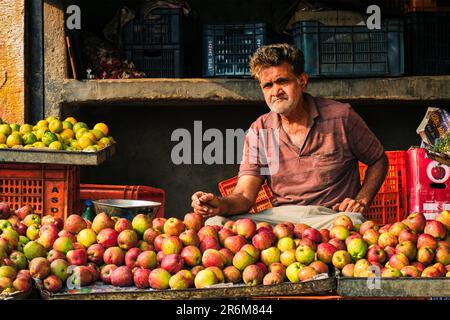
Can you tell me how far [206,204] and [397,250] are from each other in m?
1.18

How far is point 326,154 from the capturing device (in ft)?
15.8

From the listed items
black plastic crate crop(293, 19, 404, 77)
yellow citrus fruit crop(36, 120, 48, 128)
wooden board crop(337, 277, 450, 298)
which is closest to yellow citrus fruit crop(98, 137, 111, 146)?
yellow citrus fruit crop(36, 120, 48, 128)

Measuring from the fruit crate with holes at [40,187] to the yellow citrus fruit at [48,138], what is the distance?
11.9 inches

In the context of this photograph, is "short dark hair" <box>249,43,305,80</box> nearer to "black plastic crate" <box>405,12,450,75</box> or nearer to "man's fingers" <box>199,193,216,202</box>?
"man's fingers" <box>199,193,216,202</box>

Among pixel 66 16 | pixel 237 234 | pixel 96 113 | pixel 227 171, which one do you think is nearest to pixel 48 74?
pixel 66 16

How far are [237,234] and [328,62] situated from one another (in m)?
2.86

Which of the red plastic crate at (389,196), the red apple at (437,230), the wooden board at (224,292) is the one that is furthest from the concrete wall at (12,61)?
the red apple at (437,230)

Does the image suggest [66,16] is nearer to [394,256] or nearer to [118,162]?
[118,162]

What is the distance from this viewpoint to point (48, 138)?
539 centimetres

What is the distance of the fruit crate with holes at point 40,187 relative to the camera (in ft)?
16.6

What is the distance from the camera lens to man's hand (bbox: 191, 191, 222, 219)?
4199 mm

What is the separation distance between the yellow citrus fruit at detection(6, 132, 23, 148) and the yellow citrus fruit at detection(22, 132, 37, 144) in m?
0.03

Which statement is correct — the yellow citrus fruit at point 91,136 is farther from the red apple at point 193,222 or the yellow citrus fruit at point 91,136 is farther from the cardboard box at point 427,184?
the cardboard box at point 427,184

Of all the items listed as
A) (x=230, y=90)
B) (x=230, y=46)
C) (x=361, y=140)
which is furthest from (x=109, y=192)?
(x=361, y=140)
